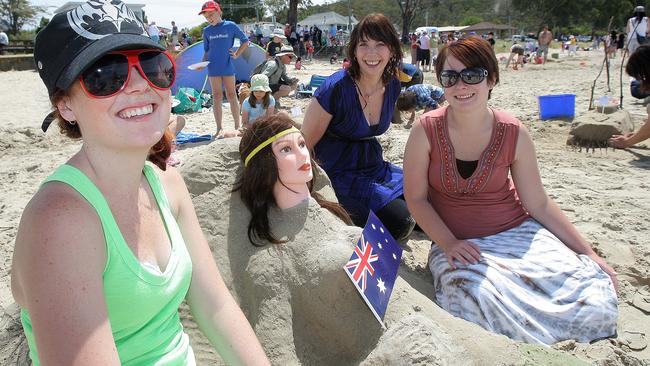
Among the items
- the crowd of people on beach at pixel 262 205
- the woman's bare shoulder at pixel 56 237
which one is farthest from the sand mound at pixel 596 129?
the woman's bare shoulder at pixel 56 237

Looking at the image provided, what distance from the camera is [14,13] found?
40.6 meters

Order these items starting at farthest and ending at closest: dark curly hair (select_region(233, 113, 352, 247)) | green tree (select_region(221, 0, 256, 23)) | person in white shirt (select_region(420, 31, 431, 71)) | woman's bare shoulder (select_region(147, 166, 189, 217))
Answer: green tree (select_region(221, 0, 256, 23))
person in white shirt (select_region(420, 31, 431, 71))
dark curly hair (select_region(233, 113, 352, 247))
woman's bare shoulder (select_region(147, 166, 189, 217))

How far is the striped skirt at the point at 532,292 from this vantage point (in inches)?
86.4

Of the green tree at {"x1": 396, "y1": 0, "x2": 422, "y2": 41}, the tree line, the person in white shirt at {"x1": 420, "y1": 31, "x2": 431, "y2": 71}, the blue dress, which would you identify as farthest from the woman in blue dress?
the green tree at {"x1": 396, "y1": 0, "x2": 422, "y2": 41}

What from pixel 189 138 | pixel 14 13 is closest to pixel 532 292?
pixel 189 138

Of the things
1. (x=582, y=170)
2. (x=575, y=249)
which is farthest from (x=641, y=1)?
(x=575, y=249)

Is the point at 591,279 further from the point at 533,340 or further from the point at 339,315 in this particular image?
the point at 339,315

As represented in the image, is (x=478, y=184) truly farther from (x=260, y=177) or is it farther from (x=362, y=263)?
(x=260, y=177)

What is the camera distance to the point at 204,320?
1438 mm

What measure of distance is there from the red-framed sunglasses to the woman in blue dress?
1.94 m

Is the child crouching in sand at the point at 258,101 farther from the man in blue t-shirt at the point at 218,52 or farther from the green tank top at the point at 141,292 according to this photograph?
the green tank top at the point at 141,292

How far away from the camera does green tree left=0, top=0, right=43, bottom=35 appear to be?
40156 millimetres

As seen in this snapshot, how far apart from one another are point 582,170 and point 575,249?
112 inches

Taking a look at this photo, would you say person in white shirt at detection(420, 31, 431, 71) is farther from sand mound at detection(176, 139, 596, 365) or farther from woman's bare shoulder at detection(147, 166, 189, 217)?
woman's bare shoulder at detection(147, 166, 189, 217)
